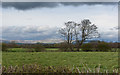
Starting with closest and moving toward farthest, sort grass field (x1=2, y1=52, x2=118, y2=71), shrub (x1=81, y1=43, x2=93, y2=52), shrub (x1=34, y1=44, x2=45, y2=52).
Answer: grass field (x1=2, y1=52, x2=118, y2=71) → shrub (x1=34, y1=44, x2=45, y2=52) → shrub (x1=81, y1=43, x2=93, y2=52)

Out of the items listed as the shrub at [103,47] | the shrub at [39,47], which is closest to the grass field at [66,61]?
the shrub at [39,47]

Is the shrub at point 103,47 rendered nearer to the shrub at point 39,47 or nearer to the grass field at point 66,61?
the shrub at point 39,47

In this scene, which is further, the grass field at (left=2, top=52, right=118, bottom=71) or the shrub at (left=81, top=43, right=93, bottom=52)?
the shrub at (left=81, top=43, right=93, bottom=52)

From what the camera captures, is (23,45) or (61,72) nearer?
(61,72)

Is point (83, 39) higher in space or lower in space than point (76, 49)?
higher

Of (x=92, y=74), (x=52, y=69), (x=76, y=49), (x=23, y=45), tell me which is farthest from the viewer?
(x=76, y=49)

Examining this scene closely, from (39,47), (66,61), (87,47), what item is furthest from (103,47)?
(66,61)

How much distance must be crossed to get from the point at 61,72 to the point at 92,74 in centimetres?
102

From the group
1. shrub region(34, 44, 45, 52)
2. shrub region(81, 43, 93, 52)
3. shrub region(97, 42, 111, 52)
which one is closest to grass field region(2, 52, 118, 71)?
shrub region(34, 44, 45, 52)

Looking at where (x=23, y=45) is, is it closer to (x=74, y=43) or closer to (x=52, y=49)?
(x=52, y=49)

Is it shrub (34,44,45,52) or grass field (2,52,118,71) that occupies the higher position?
shrub (34,44,45,52)

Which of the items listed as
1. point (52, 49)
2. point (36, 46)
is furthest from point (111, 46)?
point (36, 46)

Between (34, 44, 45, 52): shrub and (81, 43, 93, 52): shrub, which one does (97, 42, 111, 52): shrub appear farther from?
(34, 44, 45, 52): shrub

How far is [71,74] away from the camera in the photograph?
5355 mm
